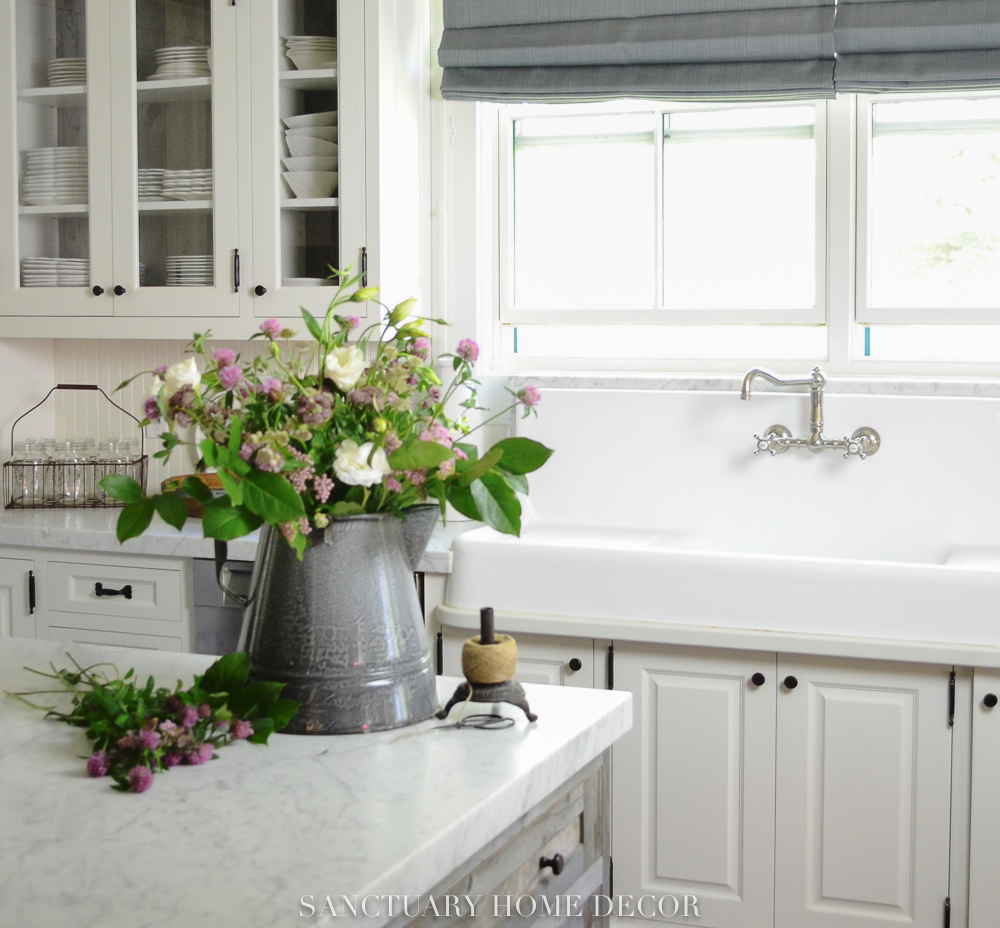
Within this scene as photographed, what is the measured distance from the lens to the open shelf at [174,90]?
2.73m

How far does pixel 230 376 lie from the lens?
3.55 ft

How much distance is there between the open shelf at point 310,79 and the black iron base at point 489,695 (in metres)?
1.81

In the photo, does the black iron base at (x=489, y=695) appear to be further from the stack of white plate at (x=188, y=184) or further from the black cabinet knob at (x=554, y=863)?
the stack of white plate at (x=188, y=184)

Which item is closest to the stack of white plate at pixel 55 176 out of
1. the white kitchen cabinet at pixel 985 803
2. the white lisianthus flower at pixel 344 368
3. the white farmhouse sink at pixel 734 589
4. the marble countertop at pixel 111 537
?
the marble countertop at pixel 111 537

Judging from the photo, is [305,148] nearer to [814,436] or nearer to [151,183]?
[151,183]

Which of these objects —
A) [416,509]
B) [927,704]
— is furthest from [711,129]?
[416,509]

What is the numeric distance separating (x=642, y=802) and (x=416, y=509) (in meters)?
1.23

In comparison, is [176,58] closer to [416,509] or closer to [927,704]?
[416,509]

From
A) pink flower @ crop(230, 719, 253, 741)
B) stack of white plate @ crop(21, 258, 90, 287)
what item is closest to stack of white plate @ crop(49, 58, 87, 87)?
stack of white plate @ crop(21, 258, 90, 287)

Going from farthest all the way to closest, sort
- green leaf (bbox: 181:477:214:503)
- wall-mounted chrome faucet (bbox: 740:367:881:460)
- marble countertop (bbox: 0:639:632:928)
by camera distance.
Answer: wall-mounted chrome faucet (bbox: 740:367:881:460), green leaf (bbox: 181:477:214:503), marble countertop (bbox: 0:639:632:928)

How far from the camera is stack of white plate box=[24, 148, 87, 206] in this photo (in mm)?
2846

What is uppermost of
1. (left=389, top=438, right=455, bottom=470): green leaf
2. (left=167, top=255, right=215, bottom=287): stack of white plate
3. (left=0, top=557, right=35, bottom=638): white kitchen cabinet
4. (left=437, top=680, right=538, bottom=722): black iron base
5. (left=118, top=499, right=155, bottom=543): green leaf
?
(left=167, top=255, right=215, bottom=287): stack of white plate

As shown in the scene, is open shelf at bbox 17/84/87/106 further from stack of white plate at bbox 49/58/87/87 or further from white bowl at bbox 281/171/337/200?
white bowl at bbox 281/171/337/200

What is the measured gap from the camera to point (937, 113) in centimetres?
265
